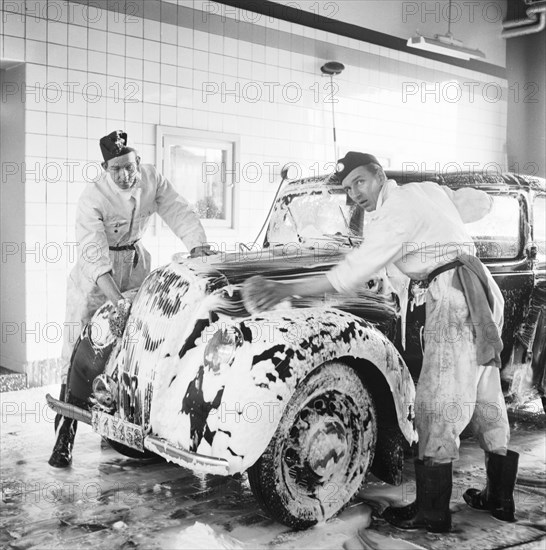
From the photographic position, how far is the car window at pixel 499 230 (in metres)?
4.09

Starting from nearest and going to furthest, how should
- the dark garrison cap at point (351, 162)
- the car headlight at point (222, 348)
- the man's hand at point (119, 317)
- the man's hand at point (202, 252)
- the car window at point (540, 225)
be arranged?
the car headlight at point (222, 348), the dark garrison cap at point (351, 162), the man's hand at point (119, 317), the man's hand at point (202, 252), the car window at point (540, 225)

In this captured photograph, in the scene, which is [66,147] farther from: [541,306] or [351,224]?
[541,306]

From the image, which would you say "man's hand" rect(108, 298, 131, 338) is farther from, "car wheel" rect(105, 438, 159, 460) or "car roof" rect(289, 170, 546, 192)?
"car roof" rect(289, 170, 546, 192)

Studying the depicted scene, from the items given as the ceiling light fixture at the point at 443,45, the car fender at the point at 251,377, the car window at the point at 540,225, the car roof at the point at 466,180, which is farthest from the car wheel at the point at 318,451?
the ceiling light fixture at the point at 443,45

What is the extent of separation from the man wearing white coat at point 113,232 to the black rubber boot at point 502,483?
184 cm

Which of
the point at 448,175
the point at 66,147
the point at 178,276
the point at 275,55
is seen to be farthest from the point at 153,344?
the point at 275,55

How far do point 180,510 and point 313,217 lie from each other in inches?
72.1

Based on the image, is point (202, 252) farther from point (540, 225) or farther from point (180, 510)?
point (540, 225)

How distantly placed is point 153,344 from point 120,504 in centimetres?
86

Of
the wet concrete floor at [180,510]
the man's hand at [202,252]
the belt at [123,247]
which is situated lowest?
the wet concrete floor at [180,510]

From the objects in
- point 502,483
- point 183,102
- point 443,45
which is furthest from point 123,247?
point 443,45

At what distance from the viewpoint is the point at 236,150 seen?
7441 millimetres

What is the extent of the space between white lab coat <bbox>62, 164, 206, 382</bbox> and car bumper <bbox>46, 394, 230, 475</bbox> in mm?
679

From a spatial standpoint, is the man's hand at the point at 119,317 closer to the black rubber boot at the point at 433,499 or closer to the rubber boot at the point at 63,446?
the rubber boot at the point at 63,446
